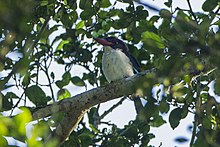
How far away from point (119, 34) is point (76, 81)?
0.60 m

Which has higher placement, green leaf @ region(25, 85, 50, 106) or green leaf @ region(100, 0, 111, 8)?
green leaf @ region(100, 0, 111, 8)

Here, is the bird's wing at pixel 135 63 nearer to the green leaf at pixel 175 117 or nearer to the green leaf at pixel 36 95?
the green leaf at pixel 36 95

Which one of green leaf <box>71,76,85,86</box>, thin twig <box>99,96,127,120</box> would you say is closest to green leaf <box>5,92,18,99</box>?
green leaf <box>71,76,85,86</box>

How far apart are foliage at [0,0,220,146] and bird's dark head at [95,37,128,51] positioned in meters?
0.11

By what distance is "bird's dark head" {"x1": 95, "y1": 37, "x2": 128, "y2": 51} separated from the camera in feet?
19.1

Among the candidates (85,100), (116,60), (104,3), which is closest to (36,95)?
(85,100)

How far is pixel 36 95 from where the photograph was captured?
3979 mm

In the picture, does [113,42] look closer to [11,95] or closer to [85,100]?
[11,95]

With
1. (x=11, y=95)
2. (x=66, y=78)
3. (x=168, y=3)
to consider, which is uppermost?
(x=66, y=78)

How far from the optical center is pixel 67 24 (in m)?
5.12

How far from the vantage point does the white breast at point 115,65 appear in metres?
5.84

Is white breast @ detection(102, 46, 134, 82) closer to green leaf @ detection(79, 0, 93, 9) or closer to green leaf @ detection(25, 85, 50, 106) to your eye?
green leaf @ detection(79, 0, 93, 9)

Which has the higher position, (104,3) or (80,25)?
(80,25)

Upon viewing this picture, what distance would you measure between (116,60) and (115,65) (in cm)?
14
